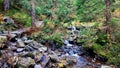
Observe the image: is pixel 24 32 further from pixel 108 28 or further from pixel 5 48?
pixel 108 28

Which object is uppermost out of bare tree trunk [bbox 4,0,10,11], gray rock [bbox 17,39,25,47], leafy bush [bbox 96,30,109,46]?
bare tree trunk [bbox 4,0,10,11]

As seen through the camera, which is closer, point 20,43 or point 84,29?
point 20,43

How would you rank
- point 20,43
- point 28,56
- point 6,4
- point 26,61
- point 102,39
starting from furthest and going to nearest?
point 6,4, point 102,39, point 20,43, point 28,56, point 26,61

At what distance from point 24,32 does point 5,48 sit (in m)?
4.40

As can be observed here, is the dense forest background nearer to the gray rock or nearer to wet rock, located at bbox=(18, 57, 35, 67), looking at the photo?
the gray rock

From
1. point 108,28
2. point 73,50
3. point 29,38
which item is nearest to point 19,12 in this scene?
point 29,38

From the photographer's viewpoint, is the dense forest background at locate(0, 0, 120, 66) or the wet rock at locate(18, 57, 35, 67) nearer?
the wet rock at locate(18, 57, 35, 67)

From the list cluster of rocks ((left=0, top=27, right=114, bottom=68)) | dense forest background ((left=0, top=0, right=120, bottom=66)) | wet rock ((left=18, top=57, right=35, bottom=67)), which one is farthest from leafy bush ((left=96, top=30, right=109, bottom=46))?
wet rock ((left=18, top=57, right=35, bottom=67))

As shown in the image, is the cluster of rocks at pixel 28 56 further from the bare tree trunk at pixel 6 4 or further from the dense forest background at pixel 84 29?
the bare tree trunk at pixel 6 4

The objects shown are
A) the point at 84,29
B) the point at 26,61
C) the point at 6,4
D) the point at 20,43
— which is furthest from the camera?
the point at 84,29

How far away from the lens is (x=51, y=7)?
29.6m

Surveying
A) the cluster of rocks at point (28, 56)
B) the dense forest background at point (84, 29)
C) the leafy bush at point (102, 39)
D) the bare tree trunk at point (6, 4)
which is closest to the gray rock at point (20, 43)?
the cluster of rocks at point (28, 56)

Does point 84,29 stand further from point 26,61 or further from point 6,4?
point 26,61

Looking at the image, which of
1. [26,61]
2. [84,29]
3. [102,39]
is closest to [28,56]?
[26,61]
